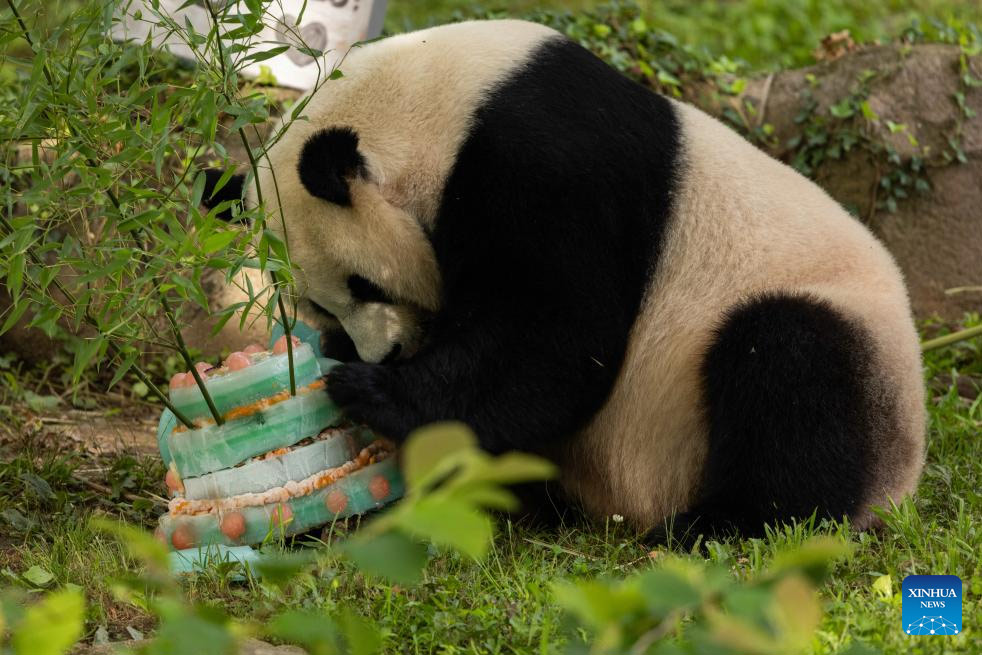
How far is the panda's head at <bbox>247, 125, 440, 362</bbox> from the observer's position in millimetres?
3584

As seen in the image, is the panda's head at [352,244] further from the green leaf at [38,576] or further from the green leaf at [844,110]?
the green leaf at [844,110]

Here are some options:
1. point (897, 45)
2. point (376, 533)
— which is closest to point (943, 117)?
point (897, 45)

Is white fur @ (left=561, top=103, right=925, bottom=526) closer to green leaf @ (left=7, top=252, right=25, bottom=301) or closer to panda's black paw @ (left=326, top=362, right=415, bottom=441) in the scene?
panda's black paw @ (left=326, top=362, right=415, bottom=441)

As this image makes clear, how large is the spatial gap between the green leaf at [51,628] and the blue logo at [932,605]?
204cm

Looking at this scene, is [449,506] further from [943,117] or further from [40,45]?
[943,117]

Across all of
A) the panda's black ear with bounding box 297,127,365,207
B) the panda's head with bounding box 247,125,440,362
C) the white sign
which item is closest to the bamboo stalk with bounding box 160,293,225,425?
the panda's head with bounding box 247,125,440,362

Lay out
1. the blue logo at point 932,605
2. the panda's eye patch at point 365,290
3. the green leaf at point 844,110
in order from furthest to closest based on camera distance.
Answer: the green leaf at point 844,110, the panda's eye patch at point 365,290, the blue logo at point 932,605

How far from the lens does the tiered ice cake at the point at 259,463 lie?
3.52 meters

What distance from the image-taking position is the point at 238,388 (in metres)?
3.58

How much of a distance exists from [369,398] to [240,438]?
437 millimetres

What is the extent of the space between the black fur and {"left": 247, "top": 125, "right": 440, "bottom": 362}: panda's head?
142 millimetres

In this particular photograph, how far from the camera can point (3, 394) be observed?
539 centimetres

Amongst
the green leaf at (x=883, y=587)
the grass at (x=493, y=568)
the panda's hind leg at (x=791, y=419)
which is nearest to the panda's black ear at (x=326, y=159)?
the grass at (x=493, y=568)

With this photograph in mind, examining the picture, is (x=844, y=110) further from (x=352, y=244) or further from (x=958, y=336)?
(x=352, y=244)
